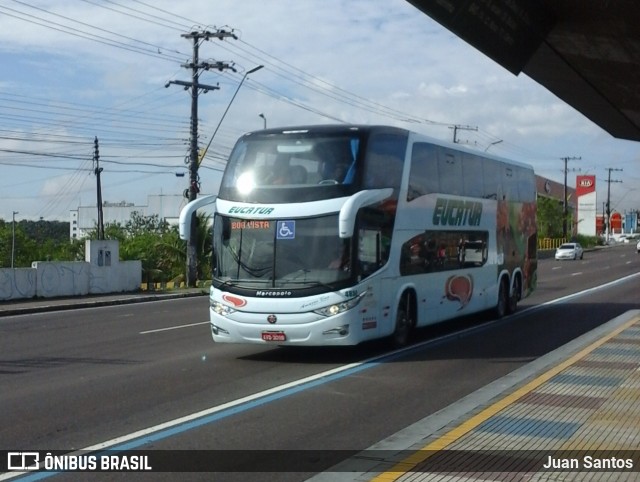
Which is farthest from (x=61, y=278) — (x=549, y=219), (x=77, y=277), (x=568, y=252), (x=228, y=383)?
(x=549, y=219)

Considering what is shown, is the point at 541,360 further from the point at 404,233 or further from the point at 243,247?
the point at 243,247

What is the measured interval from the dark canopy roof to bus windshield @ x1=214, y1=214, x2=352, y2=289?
12.0ft

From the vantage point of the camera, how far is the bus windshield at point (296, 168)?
14.1 m

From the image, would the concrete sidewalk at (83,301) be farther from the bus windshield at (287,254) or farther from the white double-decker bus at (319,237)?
the bus windshield at (287,254)

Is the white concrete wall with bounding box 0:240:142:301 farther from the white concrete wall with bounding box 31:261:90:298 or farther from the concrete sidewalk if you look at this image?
the concrete sidewalk

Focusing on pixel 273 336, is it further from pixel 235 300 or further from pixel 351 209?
pixel 351 209

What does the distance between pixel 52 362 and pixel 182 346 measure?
2590mm

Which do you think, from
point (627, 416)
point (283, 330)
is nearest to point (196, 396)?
point (283, 330)

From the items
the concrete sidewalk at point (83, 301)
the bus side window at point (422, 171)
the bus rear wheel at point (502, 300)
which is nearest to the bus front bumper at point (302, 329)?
the bus side window at point (422, 171)

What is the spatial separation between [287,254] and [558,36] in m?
5.38

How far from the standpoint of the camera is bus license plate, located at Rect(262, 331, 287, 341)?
13.8m

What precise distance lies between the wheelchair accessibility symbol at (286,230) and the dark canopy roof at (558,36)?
3.93m

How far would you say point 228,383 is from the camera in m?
12.2

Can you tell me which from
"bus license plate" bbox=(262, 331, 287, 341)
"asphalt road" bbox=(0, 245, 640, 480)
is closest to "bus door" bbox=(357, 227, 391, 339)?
"asphalt road" bbox=(0, 245, 640, 480)
